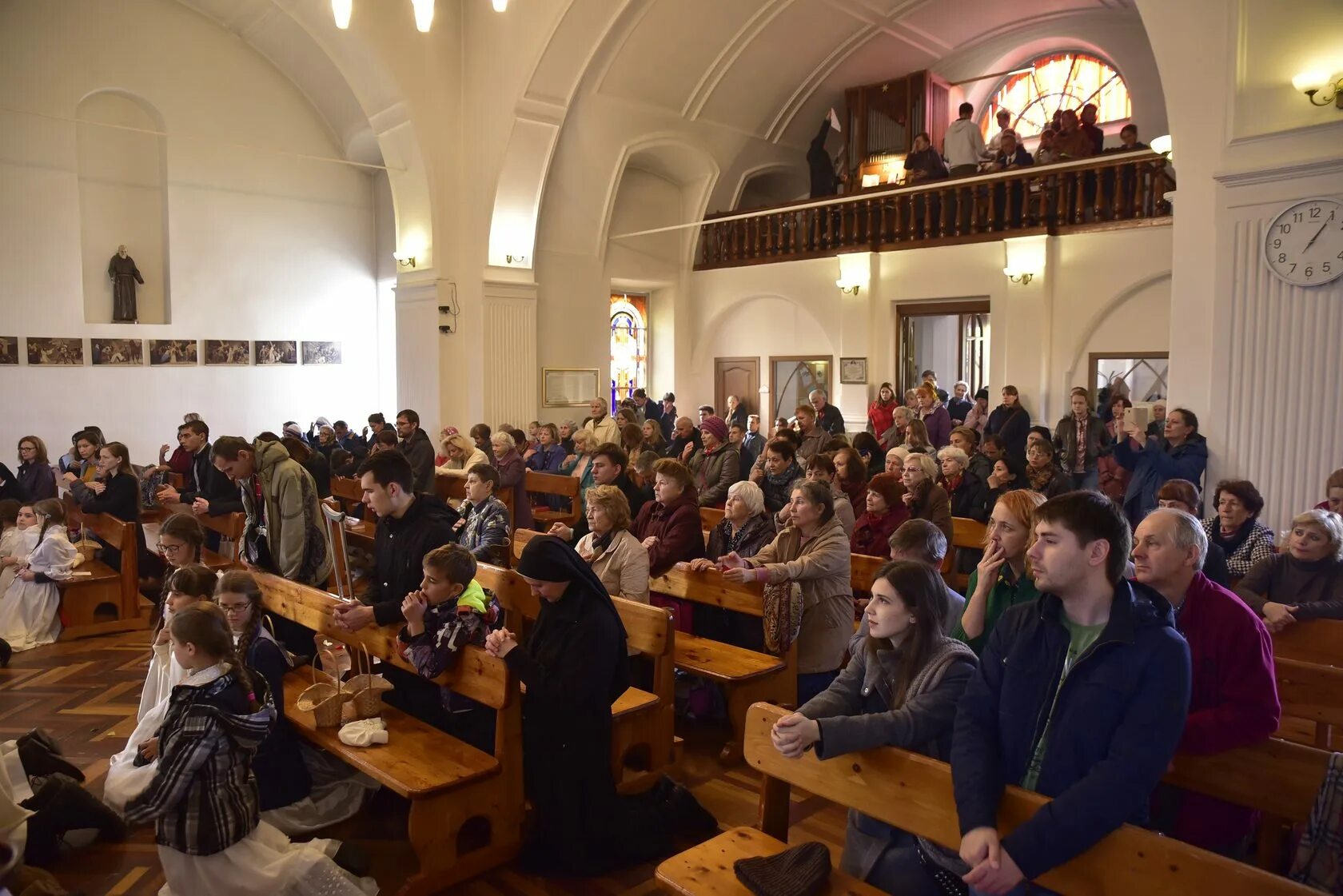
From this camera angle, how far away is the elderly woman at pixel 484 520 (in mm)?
4984

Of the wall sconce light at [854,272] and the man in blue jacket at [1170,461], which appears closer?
the man in blue jacket at [1170,461]

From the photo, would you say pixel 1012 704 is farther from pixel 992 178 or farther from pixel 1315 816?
pixel 992 178

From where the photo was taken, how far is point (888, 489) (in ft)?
17.2

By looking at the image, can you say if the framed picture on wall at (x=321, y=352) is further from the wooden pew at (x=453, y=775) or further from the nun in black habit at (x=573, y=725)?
the nun in black habit at (x=573, y=725)

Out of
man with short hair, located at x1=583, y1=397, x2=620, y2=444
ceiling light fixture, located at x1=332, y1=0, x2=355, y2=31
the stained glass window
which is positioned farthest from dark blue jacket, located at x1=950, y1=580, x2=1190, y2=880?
the stained glass window

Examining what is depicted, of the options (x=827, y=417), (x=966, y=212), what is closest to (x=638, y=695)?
(x=827, y=417)

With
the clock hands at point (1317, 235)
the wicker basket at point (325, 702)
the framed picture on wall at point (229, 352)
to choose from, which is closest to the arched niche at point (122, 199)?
the framed picture on wall at point (229, 352)

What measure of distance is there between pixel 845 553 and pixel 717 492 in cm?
328

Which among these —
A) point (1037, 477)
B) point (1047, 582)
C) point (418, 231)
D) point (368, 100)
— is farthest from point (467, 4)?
point (1047, 582)

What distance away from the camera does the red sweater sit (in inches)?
98.6

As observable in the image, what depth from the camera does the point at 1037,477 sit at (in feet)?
20.0

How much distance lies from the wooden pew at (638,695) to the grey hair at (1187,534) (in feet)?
6.90

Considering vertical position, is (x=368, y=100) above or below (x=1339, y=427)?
above


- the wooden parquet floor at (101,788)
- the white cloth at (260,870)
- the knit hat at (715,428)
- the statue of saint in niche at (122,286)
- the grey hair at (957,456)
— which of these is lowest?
the wooden parquet floor at (101,788)
